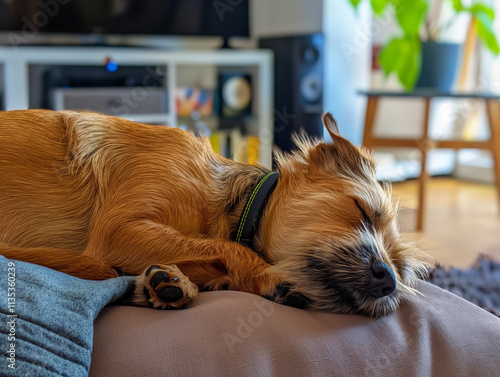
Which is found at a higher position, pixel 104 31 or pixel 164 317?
pixel 104 31

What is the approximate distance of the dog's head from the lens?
3.82ft

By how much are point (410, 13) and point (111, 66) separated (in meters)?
2.12

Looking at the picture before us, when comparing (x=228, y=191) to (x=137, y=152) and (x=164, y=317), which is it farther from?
(x=164, y=317)

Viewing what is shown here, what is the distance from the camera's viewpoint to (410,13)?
12.8ft

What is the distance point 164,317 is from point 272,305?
0.21 meters

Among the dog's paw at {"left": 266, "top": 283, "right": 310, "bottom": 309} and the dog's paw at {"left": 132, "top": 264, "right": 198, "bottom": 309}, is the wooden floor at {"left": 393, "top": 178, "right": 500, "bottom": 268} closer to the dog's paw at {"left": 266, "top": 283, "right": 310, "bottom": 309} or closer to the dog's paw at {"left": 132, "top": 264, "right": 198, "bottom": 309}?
the dog's paw at {"left": 266, "top": 283, "right": 310, "bottom": 309}

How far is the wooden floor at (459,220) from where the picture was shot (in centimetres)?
334

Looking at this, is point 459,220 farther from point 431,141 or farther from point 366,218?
point 366,218

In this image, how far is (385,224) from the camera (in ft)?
4.30

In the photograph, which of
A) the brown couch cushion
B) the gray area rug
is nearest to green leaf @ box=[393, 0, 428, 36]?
the gray area rug

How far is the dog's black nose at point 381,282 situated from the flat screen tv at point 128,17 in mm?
3865

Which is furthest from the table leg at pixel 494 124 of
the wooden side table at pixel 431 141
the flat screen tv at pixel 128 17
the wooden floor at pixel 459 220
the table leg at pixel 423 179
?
the flat screen tv at pixel 128 17

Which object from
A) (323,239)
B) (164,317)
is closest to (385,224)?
(323,239)

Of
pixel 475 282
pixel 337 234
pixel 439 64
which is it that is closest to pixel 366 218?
pixel 337 234
